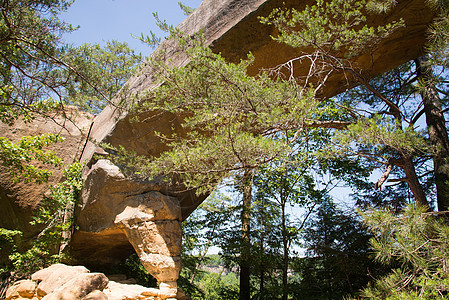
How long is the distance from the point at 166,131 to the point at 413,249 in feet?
14.1

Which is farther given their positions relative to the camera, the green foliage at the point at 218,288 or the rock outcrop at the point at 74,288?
the green foliage at the point at 218,288

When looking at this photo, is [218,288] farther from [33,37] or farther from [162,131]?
[33,37]

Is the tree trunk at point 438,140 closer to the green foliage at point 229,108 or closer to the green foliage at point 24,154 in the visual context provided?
the green foliage at point 229,108

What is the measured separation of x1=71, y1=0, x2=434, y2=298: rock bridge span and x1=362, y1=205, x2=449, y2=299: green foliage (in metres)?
2.49

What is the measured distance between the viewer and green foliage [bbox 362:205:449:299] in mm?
2635

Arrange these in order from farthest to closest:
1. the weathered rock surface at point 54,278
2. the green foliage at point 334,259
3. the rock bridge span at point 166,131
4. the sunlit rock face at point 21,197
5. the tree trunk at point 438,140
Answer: the sunlit rock face at point 21,197
the green foliage at point 334,259
the rock bridge span at point 166,131
the weathered rock surface at point 54,278
the tree trunk at point 438,140

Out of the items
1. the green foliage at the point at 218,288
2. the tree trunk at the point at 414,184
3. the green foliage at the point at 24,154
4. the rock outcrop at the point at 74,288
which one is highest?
the green foliage at the point at 24,154

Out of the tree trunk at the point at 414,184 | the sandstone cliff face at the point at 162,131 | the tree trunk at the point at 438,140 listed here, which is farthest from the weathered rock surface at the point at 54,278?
the tree trunk at the point at 438,140

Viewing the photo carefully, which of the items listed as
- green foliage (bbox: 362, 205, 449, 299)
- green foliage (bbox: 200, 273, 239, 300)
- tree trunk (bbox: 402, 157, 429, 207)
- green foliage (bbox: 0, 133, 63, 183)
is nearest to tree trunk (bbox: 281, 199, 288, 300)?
green foliage (bbox: 200, 273, 239, 300)

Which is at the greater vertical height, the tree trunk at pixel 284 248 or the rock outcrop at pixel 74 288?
the tree trunk at pixel 284 248

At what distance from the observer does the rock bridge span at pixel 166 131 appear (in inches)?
178

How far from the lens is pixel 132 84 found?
234 inches

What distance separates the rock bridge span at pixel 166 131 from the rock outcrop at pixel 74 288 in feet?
1.60

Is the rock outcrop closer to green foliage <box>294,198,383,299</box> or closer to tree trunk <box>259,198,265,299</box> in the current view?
tree trunk <box>259,198,265,299</box>
